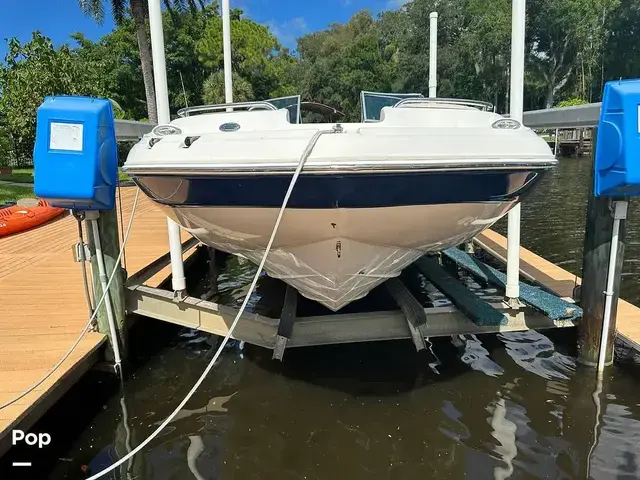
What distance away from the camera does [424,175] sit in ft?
9.70

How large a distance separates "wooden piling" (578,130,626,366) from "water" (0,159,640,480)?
0.72 feet

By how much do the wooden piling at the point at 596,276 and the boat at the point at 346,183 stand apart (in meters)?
1.07

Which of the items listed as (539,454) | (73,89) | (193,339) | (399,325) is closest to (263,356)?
(193,339)

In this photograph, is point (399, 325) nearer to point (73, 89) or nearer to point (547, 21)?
point (73, 89)

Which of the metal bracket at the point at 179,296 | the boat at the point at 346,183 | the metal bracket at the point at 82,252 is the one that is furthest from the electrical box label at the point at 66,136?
the metal bracket at the point at 179,296

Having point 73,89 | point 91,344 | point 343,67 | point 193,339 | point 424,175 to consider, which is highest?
point 343,67

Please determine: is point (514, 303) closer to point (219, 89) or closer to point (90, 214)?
point (90, 214)

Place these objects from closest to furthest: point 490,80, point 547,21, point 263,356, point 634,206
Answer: point 263,356 → point 634,206 → point 547,21 → point 490,80

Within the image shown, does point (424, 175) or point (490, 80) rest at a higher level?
point (490, 80)

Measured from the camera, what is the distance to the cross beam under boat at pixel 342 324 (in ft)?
13.8

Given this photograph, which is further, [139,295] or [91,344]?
[139,295]

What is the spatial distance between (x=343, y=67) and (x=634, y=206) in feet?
97.4
